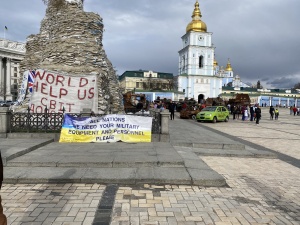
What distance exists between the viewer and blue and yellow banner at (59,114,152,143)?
32.7ft

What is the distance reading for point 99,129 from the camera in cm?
999

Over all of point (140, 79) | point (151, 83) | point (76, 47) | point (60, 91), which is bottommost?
point (60, 91)

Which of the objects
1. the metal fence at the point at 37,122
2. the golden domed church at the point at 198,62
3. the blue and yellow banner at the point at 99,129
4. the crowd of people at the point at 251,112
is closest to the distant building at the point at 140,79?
the golden domed church at the point at 198,62

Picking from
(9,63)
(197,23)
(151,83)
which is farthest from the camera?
(151,83)

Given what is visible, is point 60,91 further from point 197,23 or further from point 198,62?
point 197,23

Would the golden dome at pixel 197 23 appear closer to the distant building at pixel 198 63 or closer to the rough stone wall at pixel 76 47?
the distant building at pixel 198 63

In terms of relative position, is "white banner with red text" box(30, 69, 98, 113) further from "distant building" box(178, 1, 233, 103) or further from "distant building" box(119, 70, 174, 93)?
"distant building" box(119, 70, 174, 93)

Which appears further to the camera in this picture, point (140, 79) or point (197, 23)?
point (140, 79)

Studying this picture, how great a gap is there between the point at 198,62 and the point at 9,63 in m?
64.6

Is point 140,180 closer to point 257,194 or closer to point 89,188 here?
point 89,188

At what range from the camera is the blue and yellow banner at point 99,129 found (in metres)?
9.96

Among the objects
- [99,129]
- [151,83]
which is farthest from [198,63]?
[99,129]

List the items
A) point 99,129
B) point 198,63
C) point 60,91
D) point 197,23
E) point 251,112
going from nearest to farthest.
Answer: point 99,129 < point 60,91 < point 251,112 < point 197,23 < point 198,63

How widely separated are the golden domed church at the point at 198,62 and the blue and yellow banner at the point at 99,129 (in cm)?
7559
